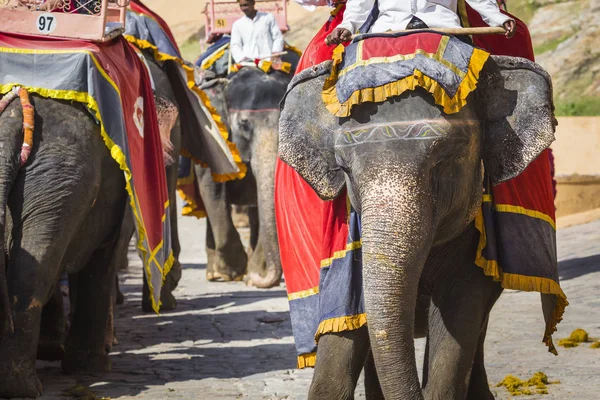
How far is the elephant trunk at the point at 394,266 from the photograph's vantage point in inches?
154

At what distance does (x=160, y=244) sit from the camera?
7.01 metres

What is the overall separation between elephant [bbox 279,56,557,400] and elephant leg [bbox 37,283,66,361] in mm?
2754

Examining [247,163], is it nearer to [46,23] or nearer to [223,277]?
[223,277]

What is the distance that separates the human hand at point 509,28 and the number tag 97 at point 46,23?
9.07ft

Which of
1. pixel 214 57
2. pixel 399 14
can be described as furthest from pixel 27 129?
pixel 214 57

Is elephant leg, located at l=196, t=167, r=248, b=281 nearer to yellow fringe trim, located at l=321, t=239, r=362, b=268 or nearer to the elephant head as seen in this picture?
yellow fringe trim, located at l=321, t=239, r=362, b=268

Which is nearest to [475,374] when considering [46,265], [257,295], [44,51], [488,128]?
[488,128]

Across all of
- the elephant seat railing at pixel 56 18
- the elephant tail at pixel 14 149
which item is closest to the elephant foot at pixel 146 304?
the elephant seat railing at pixel 56 18

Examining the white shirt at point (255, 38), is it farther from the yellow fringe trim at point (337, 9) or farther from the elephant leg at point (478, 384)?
the elephant leg at point (478, 384)

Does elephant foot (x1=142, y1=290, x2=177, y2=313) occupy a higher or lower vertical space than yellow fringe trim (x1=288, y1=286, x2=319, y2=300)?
lower

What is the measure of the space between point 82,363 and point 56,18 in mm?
1863

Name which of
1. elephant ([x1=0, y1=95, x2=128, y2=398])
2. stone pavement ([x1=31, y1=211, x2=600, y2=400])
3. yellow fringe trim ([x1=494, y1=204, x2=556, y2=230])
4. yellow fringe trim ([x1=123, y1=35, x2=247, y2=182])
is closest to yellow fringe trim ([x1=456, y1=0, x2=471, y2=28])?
yellow fringe trim ([x1=494, y1=204, x2=556, y2=230])

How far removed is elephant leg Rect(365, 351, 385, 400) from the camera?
5.27 m

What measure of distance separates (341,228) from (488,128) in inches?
25.6
